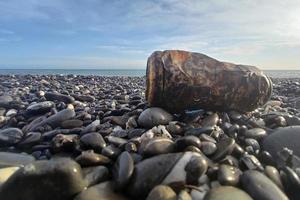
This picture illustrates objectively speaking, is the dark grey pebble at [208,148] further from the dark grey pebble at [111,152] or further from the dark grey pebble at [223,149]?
the dark grey pebble at [111,152]

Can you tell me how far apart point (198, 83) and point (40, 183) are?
2.83m

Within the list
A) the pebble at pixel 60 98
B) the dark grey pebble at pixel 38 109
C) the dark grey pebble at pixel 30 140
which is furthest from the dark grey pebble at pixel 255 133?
the pebble at pixel 60 98

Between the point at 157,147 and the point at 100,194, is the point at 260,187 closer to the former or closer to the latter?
the point at 157,147

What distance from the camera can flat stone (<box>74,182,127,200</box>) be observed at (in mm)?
2895

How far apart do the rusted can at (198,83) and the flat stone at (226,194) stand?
2.21 meters

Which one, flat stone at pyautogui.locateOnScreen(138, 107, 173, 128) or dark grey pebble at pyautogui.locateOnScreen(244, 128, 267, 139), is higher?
flat stone at pyautogui.locateOnScreen(138, 107, 173, 128)

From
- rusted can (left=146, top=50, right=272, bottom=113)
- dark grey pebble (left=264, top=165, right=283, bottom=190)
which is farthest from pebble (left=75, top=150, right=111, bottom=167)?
rusted can (left=146, top=50, right=272, bottom=113)

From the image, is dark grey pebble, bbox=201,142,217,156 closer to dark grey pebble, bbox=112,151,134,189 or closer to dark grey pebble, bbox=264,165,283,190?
dark grey pebble, bbox=264,165,283,190

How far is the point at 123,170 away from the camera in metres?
3.12

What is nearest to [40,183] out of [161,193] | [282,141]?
[161,193]

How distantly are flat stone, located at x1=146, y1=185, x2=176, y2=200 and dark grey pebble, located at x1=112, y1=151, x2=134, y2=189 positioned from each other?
1.05ft

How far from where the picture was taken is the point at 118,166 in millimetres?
3254

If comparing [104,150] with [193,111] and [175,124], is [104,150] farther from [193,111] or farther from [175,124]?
[193,111]

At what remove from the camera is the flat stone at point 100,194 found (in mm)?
2895
